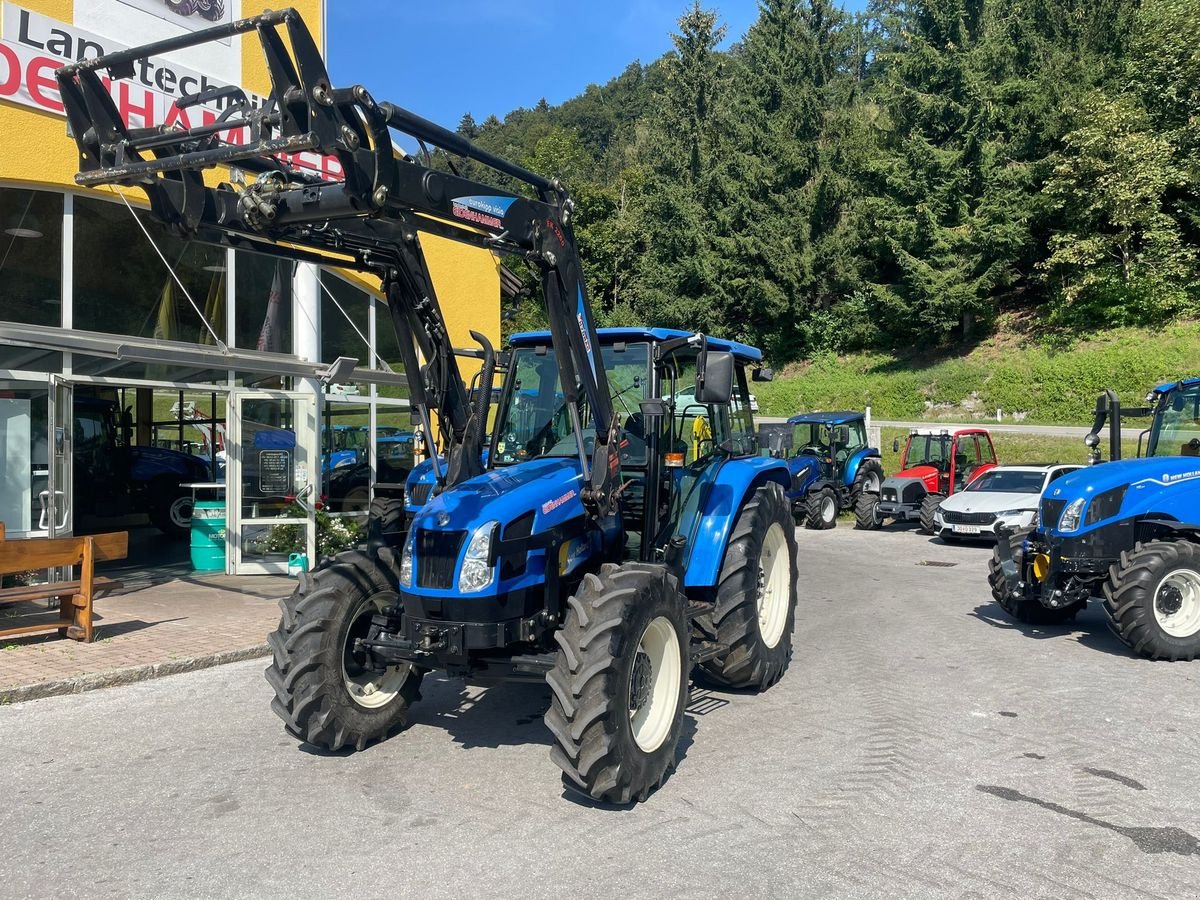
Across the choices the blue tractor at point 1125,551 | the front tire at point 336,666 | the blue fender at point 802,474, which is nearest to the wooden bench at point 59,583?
the front tire at point 336,666

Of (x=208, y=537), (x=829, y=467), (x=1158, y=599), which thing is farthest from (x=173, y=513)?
(x=1158, y=599)

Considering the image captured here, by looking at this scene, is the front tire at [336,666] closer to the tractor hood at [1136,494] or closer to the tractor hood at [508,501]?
the tractor hood at [508,501]

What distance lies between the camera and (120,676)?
7277mm

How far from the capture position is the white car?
51.6 feet

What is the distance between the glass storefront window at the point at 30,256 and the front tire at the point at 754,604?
329 inches

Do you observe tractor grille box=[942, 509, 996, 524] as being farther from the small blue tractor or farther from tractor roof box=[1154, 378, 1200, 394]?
tractor roof box=[1154, 378, 1200, 394]

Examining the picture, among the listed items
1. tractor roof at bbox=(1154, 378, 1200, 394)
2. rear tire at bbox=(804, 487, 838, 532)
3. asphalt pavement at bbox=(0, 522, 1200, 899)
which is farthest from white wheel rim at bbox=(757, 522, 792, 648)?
rear tire at bbox=(804, 487, 838, 532)

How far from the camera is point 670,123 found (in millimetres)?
46625

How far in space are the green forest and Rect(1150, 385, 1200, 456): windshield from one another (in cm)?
2323

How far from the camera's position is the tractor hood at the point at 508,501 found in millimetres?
5031

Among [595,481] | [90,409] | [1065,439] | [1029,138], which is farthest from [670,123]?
[595,481]

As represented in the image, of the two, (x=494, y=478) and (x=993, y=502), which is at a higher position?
(x=494, y=478)

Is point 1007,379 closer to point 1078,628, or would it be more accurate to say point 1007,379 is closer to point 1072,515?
point 1078,628

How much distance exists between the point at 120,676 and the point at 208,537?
5.41m
